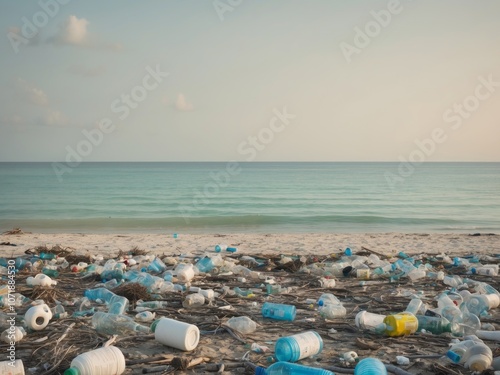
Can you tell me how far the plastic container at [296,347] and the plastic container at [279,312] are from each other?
98cm

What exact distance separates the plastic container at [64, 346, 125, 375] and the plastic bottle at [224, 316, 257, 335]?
1.21 metres

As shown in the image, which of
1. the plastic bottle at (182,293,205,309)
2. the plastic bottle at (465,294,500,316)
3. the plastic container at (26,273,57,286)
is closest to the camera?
the plastic bottle at (465,294,500,316)

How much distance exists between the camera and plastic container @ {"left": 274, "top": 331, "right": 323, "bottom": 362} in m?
3.30

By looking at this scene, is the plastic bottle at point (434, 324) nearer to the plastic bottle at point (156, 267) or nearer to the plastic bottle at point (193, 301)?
the plastic bottle at point (193, 301)

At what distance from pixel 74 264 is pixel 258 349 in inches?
191

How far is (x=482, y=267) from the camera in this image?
708 centimetres

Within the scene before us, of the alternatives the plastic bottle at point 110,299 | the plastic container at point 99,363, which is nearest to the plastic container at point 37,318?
the plastic bottle at point 110,299

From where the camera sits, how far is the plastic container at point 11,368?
2.92 m

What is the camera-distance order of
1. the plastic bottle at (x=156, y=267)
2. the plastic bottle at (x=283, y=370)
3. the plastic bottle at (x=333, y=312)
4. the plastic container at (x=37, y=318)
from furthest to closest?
the plastic bottle at (x=156, y=267)
the plastic bottle at (x=333, y=312)
the plastic container at (x=37, y=318)
the plastic bottle at (x=283, y=370)

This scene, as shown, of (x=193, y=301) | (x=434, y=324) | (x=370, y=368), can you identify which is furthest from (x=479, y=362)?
(x=193, y=301)

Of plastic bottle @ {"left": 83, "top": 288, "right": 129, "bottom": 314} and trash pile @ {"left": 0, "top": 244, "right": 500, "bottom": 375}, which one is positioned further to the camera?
plastic bottle @ {"left": 83, "top": 288, "right": 129, "bottom": 314}

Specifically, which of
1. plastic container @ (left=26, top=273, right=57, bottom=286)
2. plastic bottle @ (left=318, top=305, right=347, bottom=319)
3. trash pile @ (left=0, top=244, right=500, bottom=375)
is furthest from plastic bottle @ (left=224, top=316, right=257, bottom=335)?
plastic container @ (left=26, top=273, right=57, bottom=286)

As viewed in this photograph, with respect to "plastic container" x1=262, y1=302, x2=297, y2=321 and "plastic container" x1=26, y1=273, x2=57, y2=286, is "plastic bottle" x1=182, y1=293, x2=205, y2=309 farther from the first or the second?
"plastic container" x1=26, y1=273, x2=57, y2=286

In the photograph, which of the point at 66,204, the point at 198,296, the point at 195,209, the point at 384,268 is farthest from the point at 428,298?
the point at 66,204
